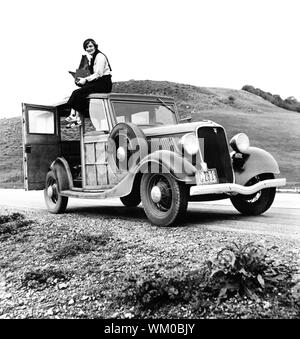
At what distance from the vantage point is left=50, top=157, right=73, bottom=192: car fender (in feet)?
26.6

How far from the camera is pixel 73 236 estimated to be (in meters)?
5.69

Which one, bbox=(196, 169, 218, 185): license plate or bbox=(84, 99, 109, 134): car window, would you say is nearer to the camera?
bbox=(196, 169, 218, 185): license plate

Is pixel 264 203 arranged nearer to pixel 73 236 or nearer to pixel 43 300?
pixel 73 236

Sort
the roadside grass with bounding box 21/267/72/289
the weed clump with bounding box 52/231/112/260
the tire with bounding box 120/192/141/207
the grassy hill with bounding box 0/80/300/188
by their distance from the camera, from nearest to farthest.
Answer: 1. the roadside grass with bounding box 21/267/72/289
2. the weed clump with bounding box 52/231/112/260
3. the tire with bounding box 120/192/141/207
4. the grassy hill with bounding box 0/80/300/188

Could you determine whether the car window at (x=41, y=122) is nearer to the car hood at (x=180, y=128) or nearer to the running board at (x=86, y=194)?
the running board at (x=86, y=194)

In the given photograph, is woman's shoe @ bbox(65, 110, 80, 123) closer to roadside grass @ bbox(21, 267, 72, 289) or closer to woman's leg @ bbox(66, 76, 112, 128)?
woman's leg @ bbox(66, 76, 112, 128)

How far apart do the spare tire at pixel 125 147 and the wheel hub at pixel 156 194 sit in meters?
0.55

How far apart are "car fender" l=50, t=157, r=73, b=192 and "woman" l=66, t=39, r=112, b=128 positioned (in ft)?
3.99

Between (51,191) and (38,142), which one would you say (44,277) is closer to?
(51,191)

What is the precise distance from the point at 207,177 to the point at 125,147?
1.35 m

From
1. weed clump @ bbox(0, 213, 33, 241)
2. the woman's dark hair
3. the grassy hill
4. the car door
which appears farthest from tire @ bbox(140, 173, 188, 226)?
the grassy hill

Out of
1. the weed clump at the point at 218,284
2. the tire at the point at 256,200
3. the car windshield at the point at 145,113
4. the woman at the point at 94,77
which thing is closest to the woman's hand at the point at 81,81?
the woman at the point at 94,77
